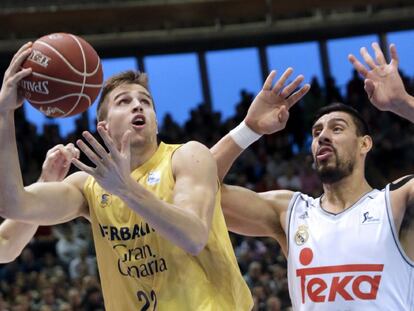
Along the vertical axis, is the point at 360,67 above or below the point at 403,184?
above

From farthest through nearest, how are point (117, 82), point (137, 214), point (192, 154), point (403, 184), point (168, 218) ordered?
point (403, 184), point (117, 82), point (192, 154), point (137, 214), point (168, 218)

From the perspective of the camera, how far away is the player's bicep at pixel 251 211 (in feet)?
17.2

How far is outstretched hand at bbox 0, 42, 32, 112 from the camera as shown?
4055 mm

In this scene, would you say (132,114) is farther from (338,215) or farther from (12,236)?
(338,215)

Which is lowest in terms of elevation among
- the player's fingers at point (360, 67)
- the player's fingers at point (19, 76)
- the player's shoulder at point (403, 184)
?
the player's shoulder at point (403, 184)

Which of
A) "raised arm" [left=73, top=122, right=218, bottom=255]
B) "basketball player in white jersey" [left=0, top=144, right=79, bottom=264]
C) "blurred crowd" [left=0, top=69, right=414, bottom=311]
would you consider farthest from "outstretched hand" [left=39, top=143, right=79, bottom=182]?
"blurred crowd" [left=0, top=69, right=414, bottom=311]

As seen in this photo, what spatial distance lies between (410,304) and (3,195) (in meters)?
2.34

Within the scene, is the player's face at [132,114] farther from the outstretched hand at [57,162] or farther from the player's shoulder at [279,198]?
the player's shoulder at [279,198]

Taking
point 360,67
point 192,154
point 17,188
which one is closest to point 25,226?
point 17,188

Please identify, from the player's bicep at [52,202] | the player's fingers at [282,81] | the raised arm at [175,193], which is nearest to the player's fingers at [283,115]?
the player's fingers at [282,81]

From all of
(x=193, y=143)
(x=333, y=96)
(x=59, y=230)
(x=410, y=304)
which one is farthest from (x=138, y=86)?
(x=333, y=96)

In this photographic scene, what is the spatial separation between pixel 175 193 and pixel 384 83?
4.08ft

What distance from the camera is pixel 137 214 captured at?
12.8ft

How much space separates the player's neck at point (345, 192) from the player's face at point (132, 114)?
4.47 ft
